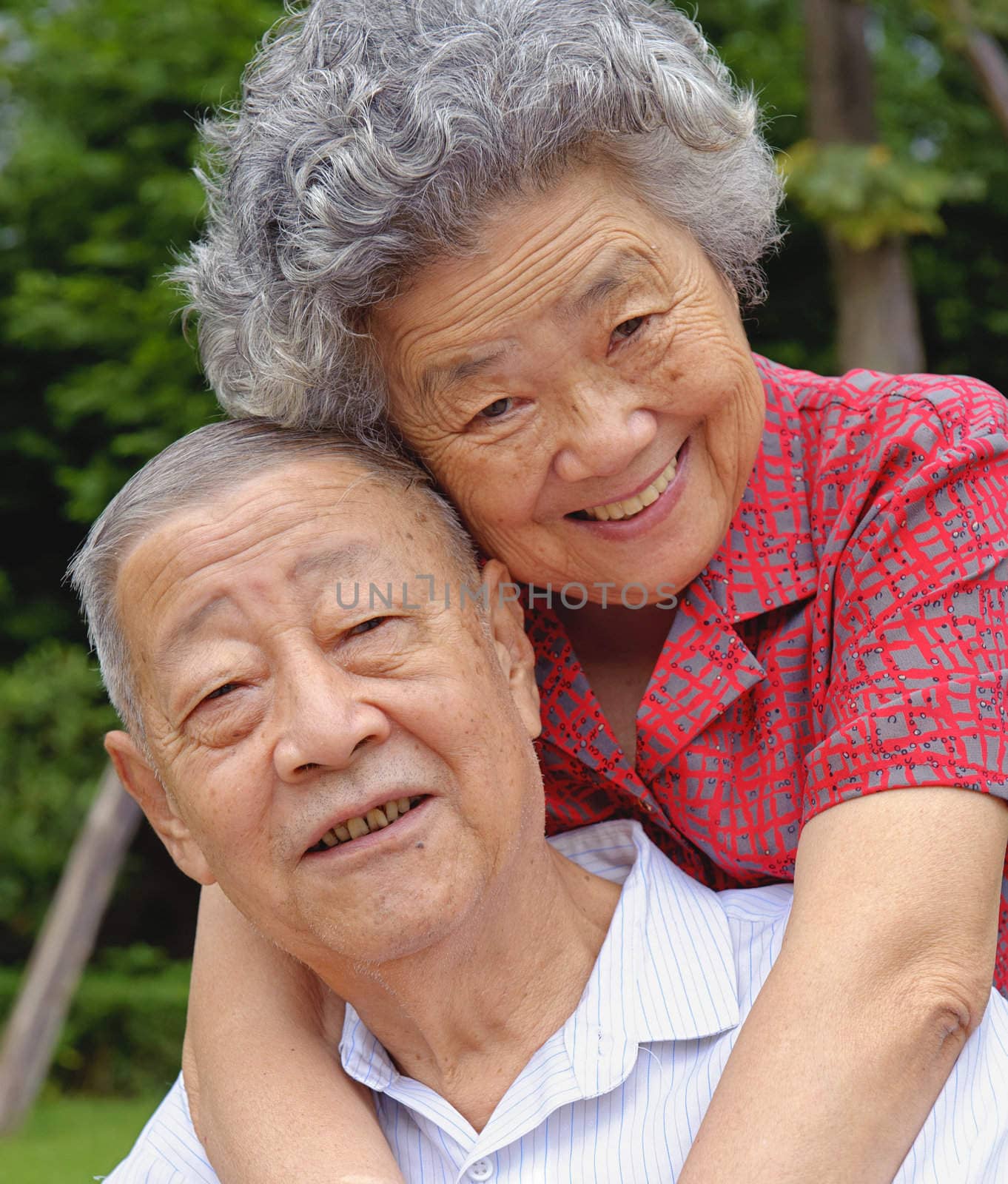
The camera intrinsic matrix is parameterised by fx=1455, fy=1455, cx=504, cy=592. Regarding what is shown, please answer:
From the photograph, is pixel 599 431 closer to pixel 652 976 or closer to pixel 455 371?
pixel 455 371

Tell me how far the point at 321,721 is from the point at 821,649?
2.55 feet

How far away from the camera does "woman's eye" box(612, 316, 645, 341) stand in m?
2.13

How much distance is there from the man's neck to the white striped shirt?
0.12 feet

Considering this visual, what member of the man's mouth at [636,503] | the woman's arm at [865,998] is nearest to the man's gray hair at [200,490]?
the man's mouth at [636,503]

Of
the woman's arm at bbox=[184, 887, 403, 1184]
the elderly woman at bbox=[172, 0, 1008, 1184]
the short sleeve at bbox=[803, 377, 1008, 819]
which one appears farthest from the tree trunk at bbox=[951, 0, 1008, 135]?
the woman's arm at bbox=[184, 887, 403, 1184]

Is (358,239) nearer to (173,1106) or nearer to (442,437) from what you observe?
(442,437)

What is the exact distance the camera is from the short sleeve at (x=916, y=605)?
1.96 meters

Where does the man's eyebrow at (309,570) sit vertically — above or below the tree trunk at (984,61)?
above

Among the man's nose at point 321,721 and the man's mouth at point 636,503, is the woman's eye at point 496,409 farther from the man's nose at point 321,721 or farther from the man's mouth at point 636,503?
the man's nose at point 321,721

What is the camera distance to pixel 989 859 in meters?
1.95

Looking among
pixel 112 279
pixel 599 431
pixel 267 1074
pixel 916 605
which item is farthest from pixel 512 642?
pixel 112 279

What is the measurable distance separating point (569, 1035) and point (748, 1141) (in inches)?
17.2

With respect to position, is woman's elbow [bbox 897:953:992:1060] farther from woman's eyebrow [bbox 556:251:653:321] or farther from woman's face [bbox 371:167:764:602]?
woman's eyebrow [bbox 556:251:653:321]

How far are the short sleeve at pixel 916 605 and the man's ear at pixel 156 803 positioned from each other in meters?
0.97
